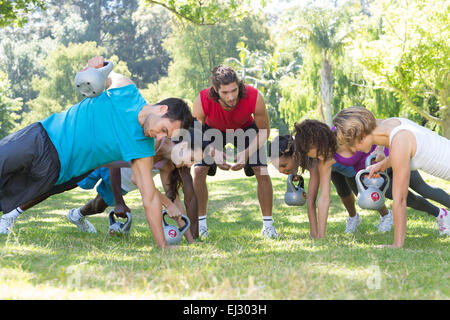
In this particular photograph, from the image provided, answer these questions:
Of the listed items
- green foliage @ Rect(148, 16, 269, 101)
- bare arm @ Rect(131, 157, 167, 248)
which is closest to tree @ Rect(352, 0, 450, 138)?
bare arm @ Rect(131, 157, 167, 248)

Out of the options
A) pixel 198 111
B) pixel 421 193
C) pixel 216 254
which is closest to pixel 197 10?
pixel 198 111

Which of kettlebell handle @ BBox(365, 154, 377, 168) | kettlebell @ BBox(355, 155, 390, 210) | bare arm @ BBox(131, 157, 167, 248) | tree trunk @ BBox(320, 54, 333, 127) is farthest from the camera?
tree trunk @ BBox(320, 54, 333, 127)

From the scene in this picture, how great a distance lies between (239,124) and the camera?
20.6 feet

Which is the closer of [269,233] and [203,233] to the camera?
[269,233]

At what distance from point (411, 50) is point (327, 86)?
14.4m

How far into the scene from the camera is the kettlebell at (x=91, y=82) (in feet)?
16.0

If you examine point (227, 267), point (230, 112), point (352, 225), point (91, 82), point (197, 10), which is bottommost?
point (352, 225)

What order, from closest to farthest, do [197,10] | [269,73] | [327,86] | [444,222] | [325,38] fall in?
1. [444,222]
2. [197,10]
3. [327,86]
4. [325,38]
5. [269,73]

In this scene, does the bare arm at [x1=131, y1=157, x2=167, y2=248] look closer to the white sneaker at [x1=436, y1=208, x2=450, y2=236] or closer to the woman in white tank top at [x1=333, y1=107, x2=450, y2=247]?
the woman in white tank top at [x1=333, y1=107, x2=450, y2=247]

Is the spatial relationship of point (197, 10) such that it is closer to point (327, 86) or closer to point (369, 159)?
point (369, 159)

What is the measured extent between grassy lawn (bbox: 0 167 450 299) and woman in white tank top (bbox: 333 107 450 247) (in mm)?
476

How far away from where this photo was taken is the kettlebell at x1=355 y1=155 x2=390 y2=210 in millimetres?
5316
